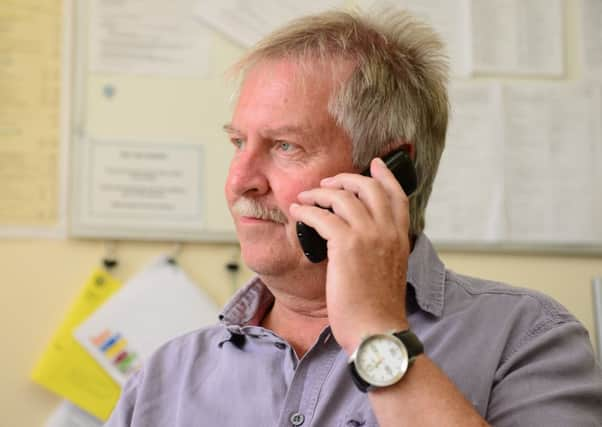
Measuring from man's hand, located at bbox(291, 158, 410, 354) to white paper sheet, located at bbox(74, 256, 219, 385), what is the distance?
0.90m

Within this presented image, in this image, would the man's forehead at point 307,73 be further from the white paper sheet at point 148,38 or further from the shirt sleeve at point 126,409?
the white paper sheet at point 148,38

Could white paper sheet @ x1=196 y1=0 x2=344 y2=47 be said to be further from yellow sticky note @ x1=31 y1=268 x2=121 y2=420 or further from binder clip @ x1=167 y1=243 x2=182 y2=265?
yellow sticky note @ x1=31 y1=268 x2=121 y2=420

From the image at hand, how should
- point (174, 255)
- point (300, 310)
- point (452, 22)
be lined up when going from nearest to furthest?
1. point (300, 310)
2. point (174, 255)
3. point (452, 22)

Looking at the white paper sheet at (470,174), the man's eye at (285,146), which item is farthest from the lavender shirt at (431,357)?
the white paper sheet at (470,174)

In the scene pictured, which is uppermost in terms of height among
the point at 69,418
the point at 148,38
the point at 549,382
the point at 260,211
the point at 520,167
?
the point at 148,38

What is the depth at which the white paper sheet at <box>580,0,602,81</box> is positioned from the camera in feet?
6.91

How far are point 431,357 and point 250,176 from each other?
0.37 meters

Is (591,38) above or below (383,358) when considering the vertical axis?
above

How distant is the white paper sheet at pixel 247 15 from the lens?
1.96 meters

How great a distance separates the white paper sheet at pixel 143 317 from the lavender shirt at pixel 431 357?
0.47 meters

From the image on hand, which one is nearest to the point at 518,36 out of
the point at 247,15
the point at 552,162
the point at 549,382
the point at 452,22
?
the point at 452,22

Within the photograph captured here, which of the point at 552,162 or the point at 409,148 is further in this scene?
the point at 552,162

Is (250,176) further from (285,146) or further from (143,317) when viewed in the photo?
(143,317)

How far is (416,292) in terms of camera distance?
1163 millimetres
